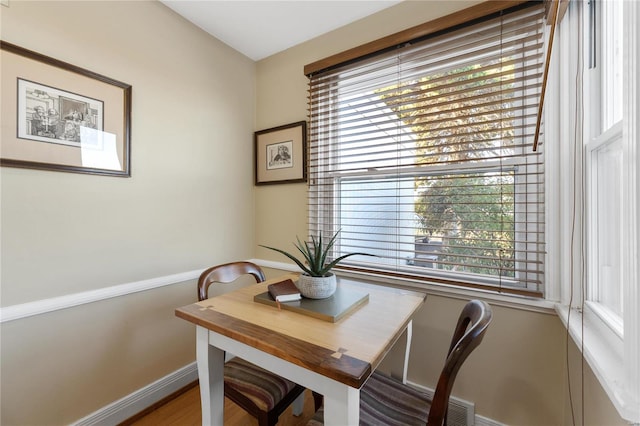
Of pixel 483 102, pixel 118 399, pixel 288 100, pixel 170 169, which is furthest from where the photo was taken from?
pixel 288 100

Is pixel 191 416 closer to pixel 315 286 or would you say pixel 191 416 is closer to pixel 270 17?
pixel 315 286

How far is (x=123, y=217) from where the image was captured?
151 centimetres

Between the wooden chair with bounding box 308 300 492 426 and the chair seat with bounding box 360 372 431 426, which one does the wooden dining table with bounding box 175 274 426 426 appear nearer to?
the wooden chair with bounding box 308 300 492 426

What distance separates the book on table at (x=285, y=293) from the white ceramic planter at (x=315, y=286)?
0.04 meters

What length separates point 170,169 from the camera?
1.73m

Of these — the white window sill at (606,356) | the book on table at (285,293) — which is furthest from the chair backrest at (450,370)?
the book on table at (285,293)

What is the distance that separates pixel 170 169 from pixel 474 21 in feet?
6.52

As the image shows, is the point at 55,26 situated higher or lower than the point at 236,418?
higher

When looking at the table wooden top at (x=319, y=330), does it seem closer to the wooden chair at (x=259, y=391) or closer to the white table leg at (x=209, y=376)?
the white table leg at (x=209, y=376)

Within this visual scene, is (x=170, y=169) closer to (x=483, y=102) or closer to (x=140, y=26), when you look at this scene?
(x=140, y=26)

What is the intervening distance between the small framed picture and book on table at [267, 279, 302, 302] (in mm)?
1012

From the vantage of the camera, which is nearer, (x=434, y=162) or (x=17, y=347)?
(x=17, y=347)

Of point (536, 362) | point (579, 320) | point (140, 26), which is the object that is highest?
point (140, 26)

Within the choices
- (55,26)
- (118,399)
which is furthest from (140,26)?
(118,399)
